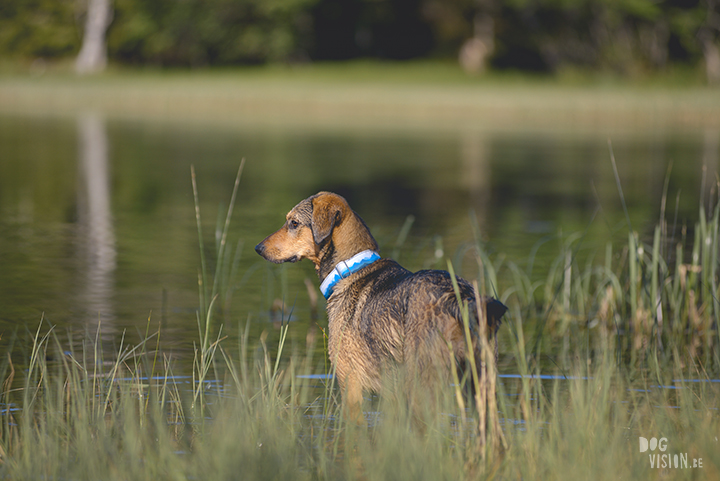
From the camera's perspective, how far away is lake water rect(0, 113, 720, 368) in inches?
374

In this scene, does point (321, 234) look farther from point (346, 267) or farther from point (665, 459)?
point (665, 459)

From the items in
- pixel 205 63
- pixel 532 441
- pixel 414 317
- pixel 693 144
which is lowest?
pixel 532 441

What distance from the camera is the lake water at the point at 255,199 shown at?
9.51m

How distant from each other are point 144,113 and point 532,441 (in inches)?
1395

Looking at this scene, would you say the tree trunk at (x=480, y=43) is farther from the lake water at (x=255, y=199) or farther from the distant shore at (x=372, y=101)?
the lake water at (x=255, y=199)

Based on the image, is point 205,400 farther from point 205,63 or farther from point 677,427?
point 205,63

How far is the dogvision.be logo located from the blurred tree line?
159ft

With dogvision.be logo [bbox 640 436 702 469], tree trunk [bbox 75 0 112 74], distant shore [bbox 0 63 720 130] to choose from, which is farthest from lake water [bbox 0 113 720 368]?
tree trunk [bbox 75 0 112 74]

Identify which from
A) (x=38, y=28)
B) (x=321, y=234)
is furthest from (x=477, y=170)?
(x=38, y=28)

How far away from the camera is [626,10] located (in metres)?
52.1

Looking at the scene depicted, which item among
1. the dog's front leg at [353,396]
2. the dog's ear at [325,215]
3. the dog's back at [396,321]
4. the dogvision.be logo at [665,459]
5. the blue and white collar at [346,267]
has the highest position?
the dog's ear at [325,215]

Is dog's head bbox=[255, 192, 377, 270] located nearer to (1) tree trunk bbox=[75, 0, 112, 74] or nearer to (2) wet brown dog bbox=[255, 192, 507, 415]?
(2) wet brown dog bbox=[255, 192, 507, 415]

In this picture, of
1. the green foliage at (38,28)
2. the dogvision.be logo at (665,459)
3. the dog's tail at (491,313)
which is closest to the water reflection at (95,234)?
the dog's tail at (491,313)

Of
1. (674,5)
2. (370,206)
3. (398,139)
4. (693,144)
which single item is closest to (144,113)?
(398,139)
